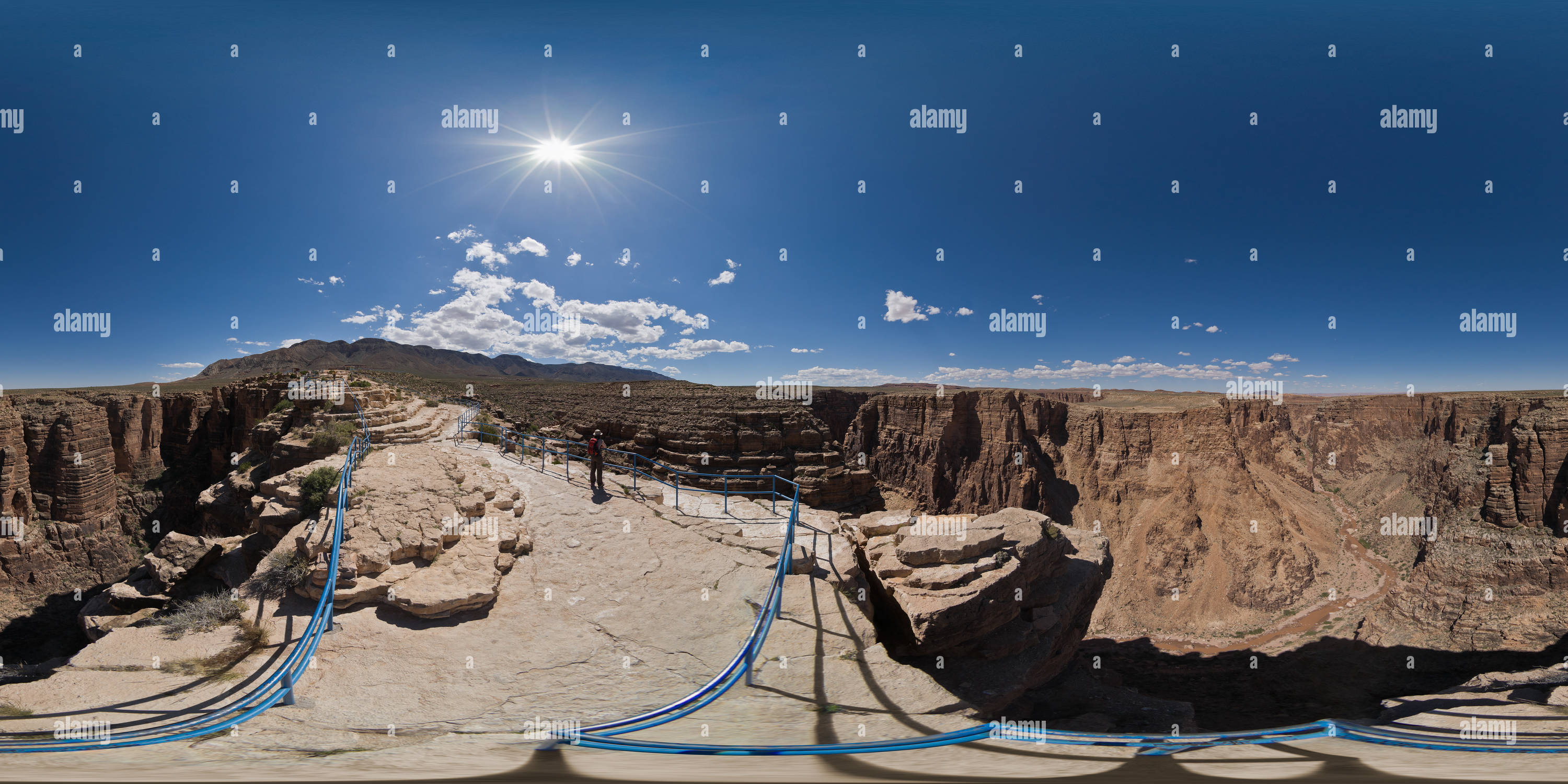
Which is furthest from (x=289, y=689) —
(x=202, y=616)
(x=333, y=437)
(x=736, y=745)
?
(x=333, y=437)

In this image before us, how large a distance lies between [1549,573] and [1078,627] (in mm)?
42285

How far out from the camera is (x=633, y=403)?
39438mm

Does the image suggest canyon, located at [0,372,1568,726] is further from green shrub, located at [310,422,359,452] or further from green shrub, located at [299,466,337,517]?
green shrub, located at [310,422,359,452]

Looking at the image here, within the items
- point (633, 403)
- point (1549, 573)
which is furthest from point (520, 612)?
point (1549, 573)

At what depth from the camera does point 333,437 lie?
12.3 meters

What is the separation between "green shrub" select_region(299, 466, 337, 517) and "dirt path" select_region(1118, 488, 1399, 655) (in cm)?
3611

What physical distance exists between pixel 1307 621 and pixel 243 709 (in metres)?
48.0

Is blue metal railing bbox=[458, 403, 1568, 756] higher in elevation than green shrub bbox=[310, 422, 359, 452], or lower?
lower

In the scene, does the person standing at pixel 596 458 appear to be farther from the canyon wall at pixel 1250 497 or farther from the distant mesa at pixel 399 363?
the distant mesa at pixel 399 363

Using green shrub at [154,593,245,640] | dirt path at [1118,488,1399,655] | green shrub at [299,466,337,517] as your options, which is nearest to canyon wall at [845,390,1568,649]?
dirt path at [1118,488,1399,655]

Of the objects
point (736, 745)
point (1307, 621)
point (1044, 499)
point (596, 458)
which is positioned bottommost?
point (1307, 621)

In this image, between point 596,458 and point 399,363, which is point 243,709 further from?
point 399,363

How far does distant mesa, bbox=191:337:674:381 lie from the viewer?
114 metres

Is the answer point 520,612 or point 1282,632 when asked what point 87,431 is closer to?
point 520,612
